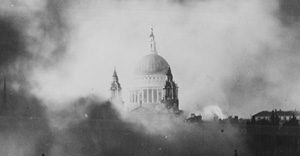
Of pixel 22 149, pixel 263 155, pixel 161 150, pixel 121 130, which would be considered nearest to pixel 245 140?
pixel 263 155

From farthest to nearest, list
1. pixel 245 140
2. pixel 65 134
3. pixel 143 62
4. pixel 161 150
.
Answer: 1. pixel 143 62
2. pixel 245 140
3. pixel 161 150
4. pixel 65 134

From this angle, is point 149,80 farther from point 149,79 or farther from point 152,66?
point 152,66

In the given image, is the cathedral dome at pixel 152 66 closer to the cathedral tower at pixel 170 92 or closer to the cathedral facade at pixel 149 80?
the cathedral facade at pixel 149 80

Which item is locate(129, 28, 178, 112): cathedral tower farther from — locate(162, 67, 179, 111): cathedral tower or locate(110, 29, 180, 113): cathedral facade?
locate(162, 67, 179, 111): cathedral tower

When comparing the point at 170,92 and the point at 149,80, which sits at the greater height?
the point at 149,80

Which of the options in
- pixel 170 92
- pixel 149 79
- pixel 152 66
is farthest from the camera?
pixel 149 79

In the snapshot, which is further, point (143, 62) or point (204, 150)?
point (143, 62)

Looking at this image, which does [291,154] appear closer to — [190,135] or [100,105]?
[190,135]

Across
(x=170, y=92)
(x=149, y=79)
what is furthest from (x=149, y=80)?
(x=170, y=92)

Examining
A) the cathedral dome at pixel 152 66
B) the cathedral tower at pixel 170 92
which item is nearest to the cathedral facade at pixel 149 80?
the cathedral dome at pixel 152 66
